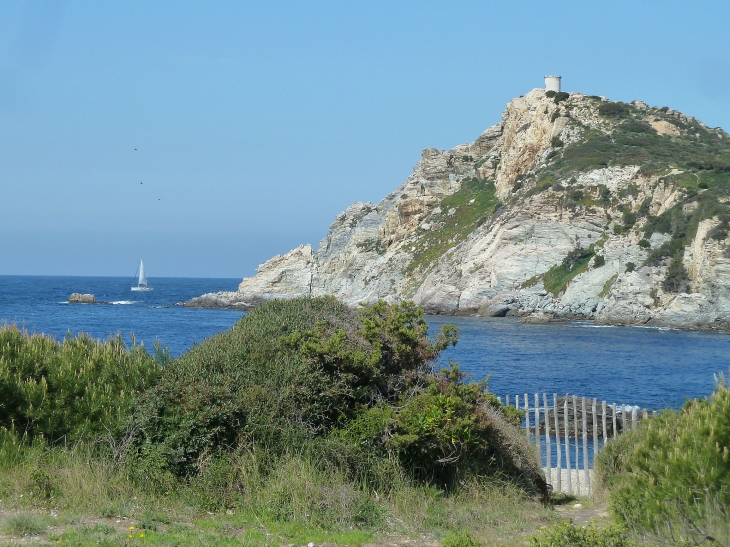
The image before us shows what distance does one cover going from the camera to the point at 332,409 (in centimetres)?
955

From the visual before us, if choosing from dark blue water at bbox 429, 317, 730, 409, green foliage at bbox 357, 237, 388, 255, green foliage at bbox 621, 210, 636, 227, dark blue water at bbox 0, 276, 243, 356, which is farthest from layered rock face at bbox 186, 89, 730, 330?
dark blue water at bbox 0, 276, 243, 356

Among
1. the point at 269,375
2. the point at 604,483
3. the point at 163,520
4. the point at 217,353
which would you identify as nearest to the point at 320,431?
the point at 269,375

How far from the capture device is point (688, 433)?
575 centimetres

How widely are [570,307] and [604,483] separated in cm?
5352

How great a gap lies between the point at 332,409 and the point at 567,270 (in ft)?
197

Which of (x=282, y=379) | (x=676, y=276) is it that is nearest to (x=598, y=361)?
(x=676, y=276)

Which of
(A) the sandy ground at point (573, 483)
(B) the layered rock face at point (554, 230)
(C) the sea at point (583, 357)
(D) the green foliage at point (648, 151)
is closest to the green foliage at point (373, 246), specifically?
(B) the layered rock face at point (554, 230)

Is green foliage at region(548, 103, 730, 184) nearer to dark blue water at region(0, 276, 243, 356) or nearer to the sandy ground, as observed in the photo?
dark blue water at region(0, 276, 243, 356)

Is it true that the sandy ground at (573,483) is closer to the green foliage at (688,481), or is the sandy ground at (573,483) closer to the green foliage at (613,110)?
the green foliage at (688,481)

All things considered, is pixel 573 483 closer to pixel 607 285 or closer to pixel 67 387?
pixel 67 387

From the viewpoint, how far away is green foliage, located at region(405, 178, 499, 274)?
85312mm

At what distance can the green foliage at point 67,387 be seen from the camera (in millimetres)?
9445

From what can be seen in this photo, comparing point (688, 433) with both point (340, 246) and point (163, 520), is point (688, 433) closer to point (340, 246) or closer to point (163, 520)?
point (163, 520)

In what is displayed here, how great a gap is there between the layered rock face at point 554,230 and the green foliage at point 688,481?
5501 centimetres
